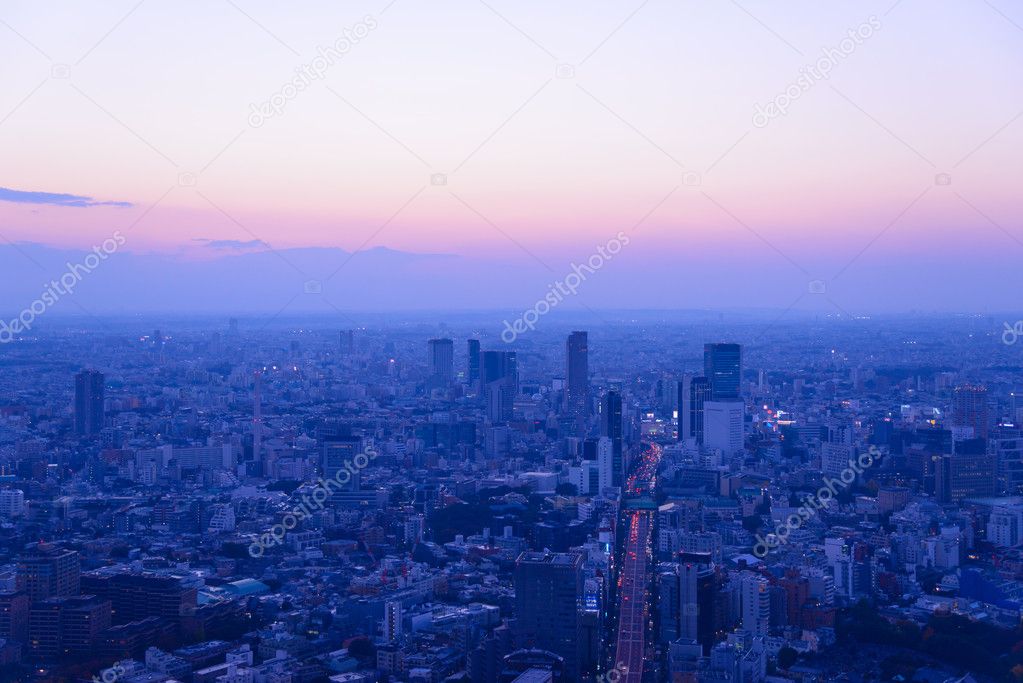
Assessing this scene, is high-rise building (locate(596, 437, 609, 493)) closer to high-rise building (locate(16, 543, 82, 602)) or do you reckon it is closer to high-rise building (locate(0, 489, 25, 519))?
high-rise building (locate(0, 489, 25, 519))

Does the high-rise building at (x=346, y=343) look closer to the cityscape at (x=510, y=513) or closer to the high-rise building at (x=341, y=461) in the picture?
the cityscape at (x=510, y=513)

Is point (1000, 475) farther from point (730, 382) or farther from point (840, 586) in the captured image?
point (730, 382)

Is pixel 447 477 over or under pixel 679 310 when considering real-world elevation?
under

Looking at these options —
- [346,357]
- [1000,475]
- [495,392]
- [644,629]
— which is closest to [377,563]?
[644,629]

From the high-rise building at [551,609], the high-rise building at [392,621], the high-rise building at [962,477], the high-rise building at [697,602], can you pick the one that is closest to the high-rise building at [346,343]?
the high-rise building at [962,477]

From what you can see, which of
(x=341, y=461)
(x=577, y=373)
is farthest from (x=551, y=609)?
(x=577, y=373)

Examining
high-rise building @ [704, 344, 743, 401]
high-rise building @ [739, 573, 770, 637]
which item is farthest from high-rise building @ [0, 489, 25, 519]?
high-rise building @ [704, 344, 743, 401]
